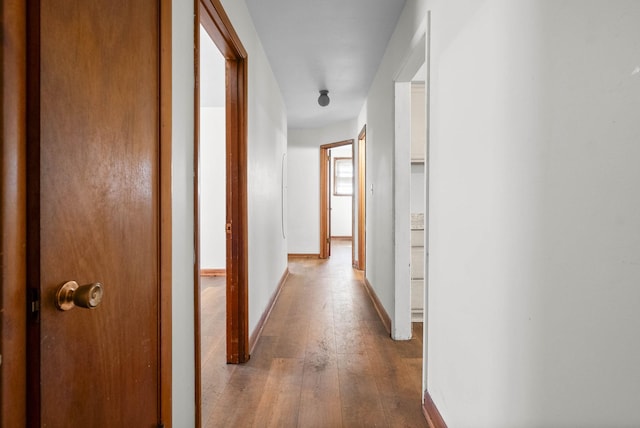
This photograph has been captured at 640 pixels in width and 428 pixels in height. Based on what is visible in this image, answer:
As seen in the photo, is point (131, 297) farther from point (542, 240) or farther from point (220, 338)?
point (220, 338)

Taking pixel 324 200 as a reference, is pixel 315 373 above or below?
below

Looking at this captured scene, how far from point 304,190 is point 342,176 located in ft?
9.77

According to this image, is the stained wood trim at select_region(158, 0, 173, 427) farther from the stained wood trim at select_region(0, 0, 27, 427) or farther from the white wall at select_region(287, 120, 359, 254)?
the white wall at select_region(287, 120, 359, 254)

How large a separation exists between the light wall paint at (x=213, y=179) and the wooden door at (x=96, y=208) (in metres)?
4.20

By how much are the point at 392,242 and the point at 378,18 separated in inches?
67.0

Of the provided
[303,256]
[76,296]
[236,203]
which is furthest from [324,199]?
[76,296]

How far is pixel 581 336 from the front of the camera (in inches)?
30.5

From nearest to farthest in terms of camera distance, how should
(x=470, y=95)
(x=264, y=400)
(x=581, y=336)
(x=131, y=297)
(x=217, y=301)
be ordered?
(x=581, y=336), (x=131, y=297), (x=470, y=95), (x=264, y=400), (x=217, y=301)

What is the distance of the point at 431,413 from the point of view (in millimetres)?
1767

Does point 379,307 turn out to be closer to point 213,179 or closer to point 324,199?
point 213,179

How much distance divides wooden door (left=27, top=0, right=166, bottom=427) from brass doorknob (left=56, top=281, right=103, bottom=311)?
0.02m

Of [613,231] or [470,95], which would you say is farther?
[470,95]

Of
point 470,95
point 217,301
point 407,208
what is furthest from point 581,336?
point 217,301

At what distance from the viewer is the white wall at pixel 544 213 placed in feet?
2.23
